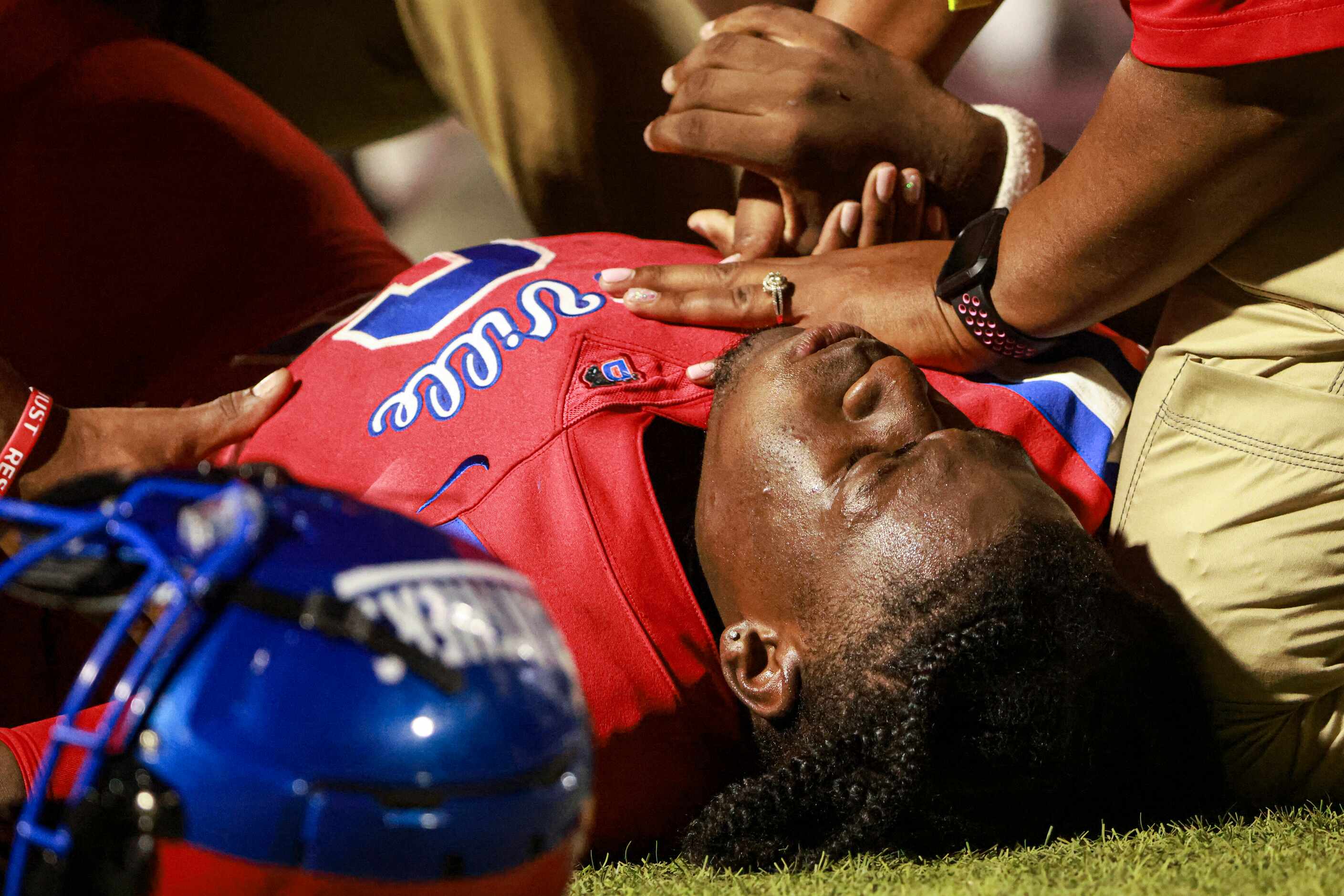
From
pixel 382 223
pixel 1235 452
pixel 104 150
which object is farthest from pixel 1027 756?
pixel 382 223

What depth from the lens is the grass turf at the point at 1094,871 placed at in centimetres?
95

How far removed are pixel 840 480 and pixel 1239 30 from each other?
1.75ft

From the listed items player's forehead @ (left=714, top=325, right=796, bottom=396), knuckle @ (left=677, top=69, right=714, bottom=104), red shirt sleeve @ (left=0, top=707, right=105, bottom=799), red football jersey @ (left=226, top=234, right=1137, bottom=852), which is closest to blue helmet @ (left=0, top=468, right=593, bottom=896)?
red shirt sleeve @ (left=0, top=707, right=105, bottom=799)

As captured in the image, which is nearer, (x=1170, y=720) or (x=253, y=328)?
(x=1170, y=720)

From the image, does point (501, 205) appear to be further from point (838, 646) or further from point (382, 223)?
point (838, 646)

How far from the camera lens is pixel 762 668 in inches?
46.4

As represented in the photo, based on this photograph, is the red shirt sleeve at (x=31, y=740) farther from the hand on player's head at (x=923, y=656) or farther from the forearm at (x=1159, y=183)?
the forearm at (x=1159, y=183)

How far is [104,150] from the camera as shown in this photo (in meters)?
1.85

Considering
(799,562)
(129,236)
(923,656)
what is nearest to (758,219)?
(799,562)

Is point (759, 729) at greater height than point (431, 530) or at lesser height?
lesser

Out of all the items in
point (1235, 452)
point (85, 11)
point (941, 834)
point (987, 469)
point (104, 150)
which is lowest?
point (941, 834)

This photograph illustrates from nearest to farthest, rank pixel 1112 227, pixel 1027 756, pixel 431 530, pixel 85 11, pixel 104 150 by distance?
pixel 431 530
pixel 1027 756
pixel 1112 227
pixel 104 150
pixel 85 11

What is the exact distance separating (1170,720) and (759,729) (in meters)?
0.42

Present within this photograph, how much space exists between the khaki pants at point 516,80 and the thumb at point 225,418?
3.51 feet
